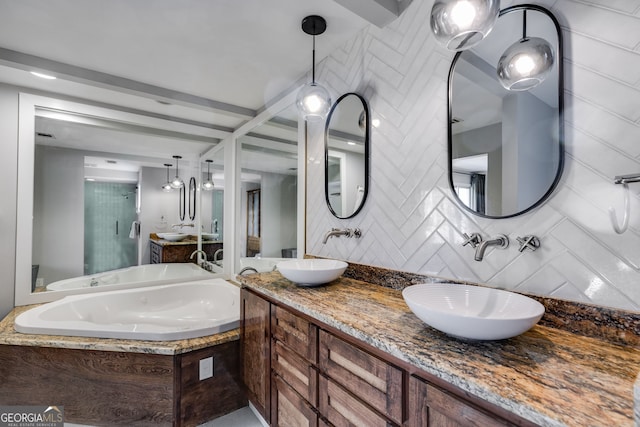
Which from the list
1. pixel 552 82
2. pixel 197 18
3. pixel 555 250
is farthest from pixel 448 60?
pixel 197 18

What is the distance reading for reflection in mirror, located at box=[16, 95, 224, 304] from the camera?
8.43 feet

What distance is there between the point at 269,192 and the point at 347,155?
4.24ft

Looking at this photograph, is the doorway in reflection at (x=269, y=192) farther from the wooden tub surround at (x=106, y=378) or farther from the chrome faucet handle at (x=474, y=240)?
the chrome faucet handle at (x=474, y=240)

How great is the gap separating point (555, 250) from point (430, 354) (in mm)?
639

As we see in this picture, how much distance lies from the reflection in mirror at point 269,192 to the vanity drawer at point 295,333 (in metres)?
1.03

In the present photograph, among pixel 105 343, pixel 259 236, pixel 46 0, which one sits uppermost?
pixel 46 0

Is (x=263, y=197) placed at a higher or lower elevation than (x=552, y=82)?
lower

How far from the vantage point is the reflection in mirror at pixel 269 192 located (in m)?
2.65

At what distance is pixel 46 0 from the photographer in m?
1.61

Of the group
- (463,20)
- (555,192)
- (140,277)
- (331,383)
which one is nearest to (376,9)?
(463,20)

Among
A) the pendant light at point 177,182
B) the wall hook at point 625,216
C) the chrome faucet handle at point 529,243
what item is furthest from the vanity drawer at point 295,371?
the pendant light at point 177,182

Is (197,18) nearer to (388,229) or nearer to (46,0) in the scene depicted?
(46,0)

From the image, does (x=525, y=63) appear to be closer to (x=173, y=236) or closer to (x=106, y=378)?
(x=106, y=378)

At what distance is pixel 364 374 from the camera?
3.34 feet
